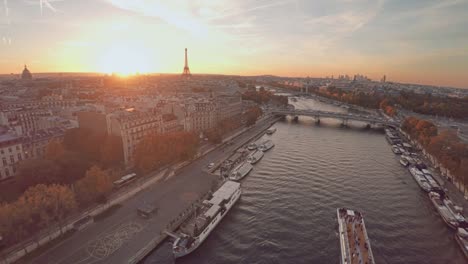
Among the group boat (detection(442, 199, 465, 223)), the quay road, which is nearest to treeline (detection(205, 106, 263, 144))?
the quay road

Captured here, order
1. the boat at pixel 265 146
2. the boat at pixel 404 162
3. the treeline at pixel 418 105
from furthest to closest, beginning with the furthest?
1. the treeline at pixel 418 105
2. the boat at pixel 265 146
3. the boat at pixel 404 162

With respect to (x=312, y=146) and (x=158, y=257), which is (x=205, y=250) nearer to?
(x=158, y=257)

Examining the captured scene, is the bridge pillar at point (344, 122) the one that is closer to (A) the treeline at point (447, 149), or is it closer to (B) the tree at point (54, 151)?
(A) the treeline at point (447, 149)

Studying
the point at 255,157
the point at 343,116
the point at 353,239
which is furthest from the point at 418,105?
the point at 353,239

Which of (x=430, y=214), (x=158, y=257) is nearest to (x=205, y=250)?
(x=158, y=257)

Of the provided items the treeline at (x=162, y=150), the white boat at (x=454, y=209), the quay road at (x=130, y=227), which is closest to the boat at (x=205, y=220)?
the quay road at (x=130, y=227)
